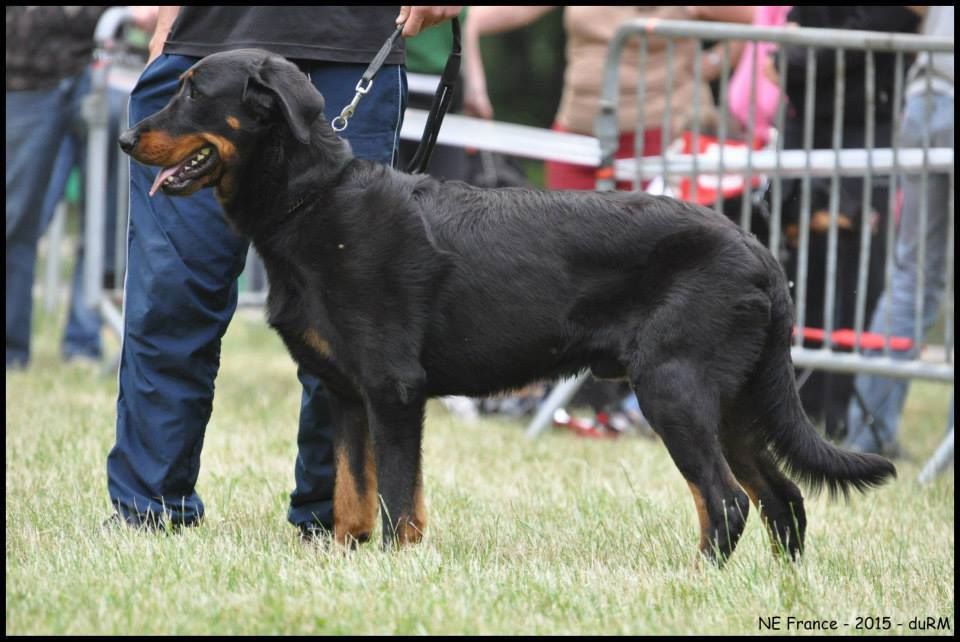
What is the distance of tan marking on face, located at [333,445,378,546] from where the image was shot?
4.12 m

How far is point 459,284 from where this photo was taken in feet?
13.0

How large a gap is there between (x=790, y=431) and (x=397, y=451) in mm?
1171

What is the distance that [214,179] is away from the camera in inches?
152

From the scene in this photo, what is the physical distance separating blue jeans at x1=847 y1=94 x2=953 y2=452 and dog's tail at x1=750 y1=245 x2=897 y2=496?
9.46 feet

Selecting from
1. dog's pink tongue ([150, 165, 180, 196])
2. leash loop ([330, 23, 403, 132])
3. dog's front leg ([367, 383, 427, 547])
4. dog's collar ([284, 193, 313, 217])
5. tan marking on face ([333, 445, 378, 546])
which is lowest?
tan marking on face ([333, 445, 378, 546])

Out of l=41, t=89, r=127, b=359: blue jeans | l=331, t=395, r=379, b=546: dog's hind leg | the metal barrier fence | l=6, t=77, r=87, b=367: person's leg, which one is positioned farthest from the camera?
l=41, t=89, r=127, b=359: blue jeans

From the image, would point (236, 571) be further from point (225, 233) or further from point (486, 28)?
point (486, 28)

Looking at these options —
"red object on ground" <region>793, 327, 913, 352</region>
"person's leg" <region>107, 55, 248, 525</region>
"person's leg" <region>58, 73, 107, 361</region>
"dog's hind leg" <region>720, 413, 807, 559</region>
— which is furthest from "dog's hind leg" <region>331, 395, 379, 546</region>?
"person's leg" <region>58, 73, 107, 361</region>

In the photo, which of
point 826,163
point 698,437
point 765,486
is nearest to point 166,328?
point 698,437

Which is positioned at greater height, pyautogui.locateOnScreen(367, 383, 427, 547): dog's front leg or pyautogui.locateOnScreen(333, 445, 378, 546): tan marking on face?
pyautogui.locateOnScreen(367, 383, 427, 547): dog's front leg

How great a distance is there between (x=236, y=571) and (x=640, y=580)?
42.8 inches

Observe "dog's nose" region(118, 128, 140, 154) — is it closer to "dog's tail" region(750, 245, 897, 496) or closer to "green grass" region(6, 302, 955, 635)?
"green grass" region(6, 302, 955, 635)

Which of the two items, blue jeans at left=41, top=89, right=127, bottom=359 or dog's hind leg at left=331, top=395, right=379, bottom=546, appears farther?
blue jeans at left=41, top=89, right=127, bottom=359

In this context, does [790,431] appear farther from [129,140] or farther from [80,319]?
[80,319]
